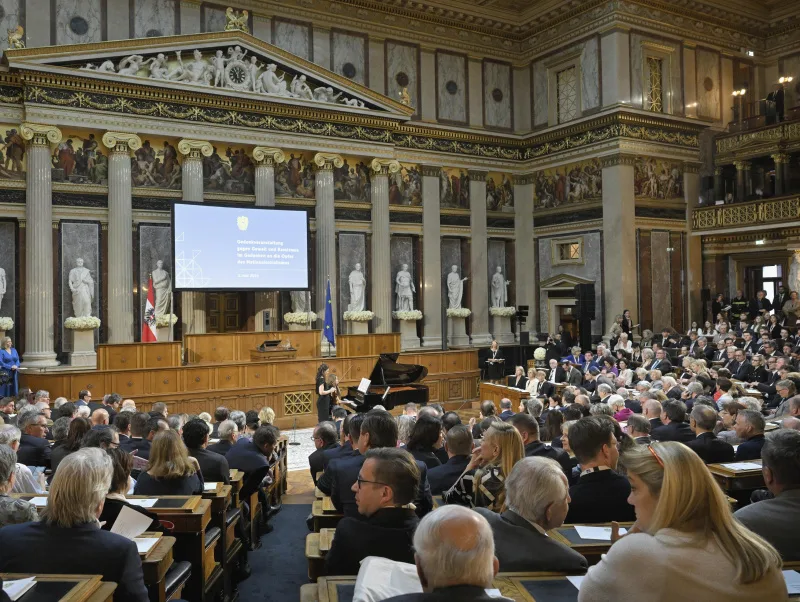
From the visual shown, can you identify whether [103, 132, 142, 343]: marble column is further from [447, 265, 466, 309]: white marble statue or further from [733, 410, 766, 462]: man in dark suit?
[733, 410, 766, 462]: man in dark suit

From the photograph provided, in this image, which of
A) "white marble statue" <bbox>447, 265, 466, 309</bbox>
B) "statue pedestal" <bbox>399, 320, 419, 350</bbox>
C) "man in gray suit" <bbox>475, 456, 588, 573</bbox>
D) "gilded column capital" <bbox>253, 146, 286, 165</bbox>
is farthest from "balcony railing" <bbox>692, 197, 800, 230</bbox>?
"man in gray suit" <bbox>475, 456, 588, 573</bbox>

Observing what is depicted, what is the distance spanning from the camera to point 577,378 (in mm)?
14562

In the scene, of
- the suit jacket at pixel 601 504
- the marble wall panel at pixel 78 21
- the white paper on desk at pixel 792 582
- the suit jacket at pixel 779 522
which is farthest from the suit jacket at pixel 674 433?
the marble wall panel at pixel 78 21

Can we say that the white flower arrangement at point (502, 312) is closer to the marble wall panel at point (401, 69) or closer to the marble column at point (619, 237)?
the marble column at point (619, 237)

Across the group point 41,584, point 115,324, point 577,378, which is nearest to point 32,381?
point 115,324

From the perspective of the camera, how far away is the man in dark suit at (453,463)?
497 centimetres

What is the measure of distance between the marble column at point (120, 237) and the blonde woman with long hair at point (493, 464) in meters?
14.4

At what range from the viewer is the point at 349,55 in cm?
2084

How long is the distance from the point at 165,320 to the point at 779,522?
640 inches

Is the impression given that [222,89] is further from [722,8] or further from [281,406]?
[722,8]

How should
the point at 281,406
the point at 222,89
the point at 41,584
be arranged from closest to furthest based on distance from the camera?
1. the point at 41,584
2. the point at 281,406
3. the point at 222,89

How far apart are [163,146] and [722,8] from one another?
18258 mm

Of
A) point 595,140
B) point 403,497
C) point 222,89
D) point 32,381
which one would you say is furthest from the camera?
point 595,140

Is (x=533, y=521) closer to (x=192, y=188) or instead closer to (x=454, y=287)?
(x=192, y=188)
